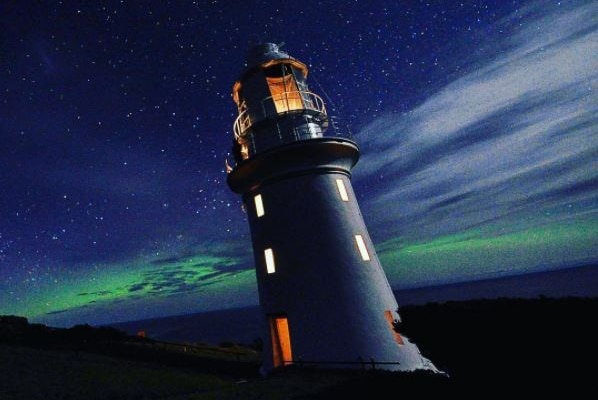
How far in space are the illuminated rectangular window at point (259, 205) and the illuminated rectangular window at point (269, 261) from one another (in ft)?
5.03

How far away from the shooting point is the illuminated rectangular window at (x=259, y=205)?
13.4m

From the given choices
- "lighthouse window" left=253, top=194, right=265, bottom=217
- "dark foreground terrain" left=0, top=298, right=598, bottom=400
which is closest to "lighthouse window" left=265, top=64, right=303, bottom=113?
"lighthouse window" left=253, top=194, right=265, bottom=217

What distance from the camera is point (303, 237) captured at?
12.2 meters

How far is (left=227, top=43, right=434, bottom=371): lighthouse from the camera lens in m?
11.1

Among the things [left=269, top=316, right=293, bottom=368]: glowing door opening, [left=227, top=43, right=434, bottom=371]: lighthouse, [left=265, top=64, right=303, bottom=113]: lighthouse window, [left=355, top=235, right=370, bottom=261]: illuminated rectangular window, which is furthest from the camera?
[left=265, top=64, right=303, bottom=113]: lighthouse window

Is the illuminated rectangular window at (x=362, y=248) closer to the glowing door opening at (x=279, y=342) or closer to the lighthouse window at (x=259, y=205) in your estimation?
the glowing door opening at (x=279, y=342)

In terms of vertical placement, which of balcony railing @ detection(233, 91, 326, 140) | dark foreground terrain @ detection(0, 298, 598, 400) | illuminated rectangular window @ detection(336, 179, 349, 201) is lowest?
dark foreground terrain @ detection(0, 298, 598, 400)

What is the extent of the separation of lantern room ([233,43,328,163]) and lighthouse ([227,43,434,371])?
0.04 m

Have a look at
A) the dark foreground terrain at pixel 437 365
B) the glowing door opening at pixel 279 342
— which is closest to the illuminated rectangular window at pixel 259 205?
the glowing door opening at pixel 279 342

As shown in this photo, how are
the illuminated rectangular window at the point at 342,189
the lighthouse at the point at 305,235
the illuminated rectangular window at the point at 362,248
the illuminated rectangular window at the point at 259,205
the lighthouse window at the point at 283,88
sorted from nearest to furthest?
1. the lighthouse at the point at 305,235
2. the illuminated rectangular window at the point at 362,248
3. the illuminated rectangular window at the point at 342,189
4. the illuminated rectangular window at the point at 259,205
5. the lighthouse window at the point at 283,88

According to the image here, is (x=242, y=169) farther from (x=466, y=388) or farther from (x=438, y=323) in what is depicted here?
(x=466, y=388)

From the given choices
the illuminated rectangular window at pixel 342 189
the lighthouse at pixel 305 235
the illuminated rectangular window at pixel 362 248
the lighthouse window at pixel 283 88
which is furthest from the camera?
the lighthouse window at pixel 283 88

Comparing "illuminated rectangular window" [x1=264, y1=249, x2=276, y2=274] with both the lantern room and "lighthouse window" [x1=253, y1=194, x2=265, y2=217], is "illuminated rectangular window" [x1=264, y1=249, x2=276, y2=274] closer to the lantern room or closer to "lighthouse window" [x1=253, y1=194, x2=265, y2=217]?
"lighthouse window" [x1=253, y1=194, x2=265, y2=217]

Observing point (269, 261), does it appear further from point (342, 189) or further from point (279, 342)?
point (342, 189)
